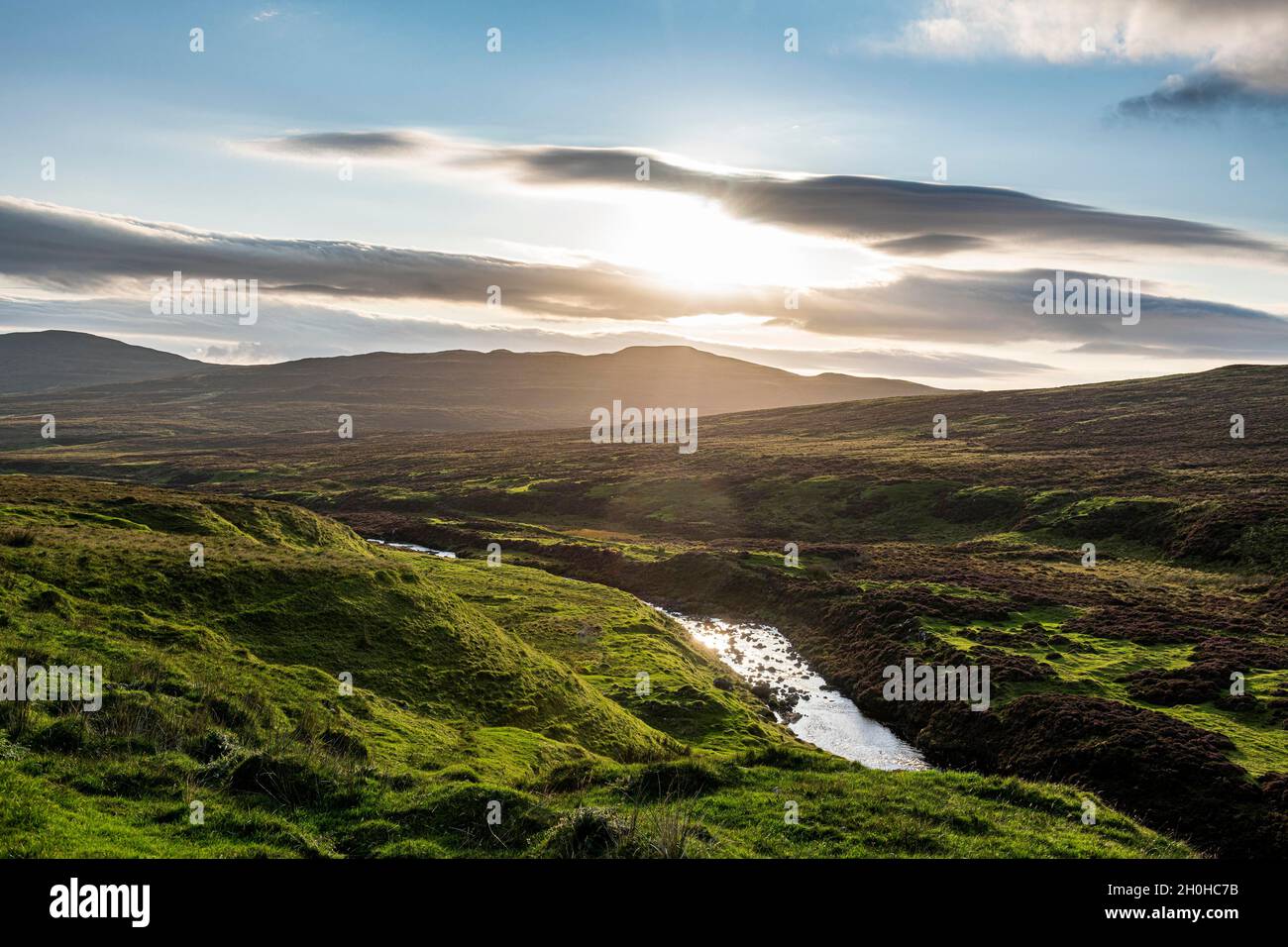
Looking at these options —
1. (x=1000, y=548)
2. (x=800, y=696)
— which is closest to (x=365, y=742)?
(x=800, y=696)

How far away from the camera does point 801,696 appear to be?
47281 mm

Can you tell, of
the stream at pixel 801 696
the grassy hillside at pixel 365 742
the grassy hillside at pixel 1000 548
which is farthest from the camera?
the stream at pixel 801 696

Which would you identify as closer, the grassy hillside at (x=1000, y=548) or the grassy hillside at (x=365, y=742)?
the grassy hillside at (x=365, y=742)

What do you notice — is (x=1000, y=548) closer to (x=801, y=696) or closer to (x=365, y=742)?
(x=801, y=696)

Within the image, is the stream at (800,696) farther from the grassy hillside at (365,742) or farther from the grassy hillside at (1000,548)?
the grassy hillside at (365,742)

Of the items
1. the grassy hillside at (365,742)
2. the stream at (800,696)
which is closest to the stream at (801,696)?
the stream at (800,696)

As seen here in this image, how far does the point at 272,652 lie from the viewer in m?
29.1

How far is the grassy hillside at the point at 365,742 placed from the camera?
15.7 m

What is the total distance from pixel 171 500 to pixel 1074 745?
51113 mm

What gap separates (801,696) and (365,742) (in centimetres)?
3114

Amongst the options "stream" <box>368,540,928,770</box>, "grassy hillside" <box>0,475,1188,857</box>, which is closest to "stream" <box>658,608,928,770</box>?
"stream" <box>368,540,928,770</box>

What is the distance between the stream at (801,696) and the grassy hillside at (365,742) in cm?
443
